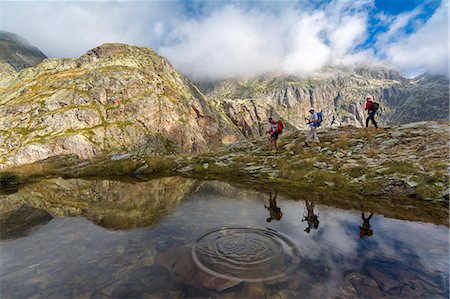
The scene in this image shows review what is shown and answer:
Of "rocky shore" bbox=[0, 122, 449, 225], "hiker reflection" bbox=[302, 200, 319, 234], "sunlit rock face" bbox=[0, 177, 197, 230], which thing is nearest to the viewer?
"hiker reflection" bbox=[302, 200, 319, 234]

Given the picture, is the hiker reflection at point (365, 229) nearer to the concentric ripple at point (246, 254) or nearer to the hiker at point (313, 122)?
the concentric ripple at point (246, 254)

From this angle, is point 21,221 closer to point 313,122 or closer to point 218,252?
point 218,252

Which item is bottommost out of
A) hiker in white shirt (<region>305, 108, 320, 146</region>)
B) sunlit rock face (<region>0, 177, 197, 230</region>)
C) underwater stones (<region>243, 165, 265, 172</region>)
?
sunlit rock face (<region>0, 177, 197, 230</region>)

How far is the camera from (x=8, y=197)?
63.9 feet

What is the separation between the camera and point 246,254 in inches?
352

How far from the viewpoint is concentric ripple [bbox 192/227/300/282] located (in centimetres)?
780

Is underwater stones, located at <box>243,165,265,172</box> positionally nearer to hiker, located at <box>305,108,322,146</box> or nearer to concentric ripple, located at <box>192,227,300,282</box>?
hiker, located at <box>305,108,322,146</box>

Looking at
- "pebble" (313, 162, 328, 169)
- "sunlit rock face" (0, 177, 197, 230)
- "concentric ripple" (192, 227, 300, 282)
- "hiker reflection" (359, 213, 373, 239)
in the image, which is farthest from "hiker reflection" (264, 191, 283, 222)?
"pebble" (313, 162, 328, 169)

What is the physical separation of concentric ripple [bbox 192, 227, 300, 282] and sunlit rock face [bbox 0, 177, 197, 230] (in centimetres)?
378

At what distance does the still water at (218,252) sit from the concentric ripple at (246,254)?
3cm

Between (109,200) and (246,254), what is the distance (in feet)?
36.5

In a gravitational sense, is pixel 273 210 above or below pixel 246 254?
above

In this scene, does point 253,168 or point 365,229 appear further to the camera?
point 253,168

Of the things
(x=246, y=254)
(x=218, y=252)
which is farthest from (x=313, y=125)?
(x=218, y=252)
